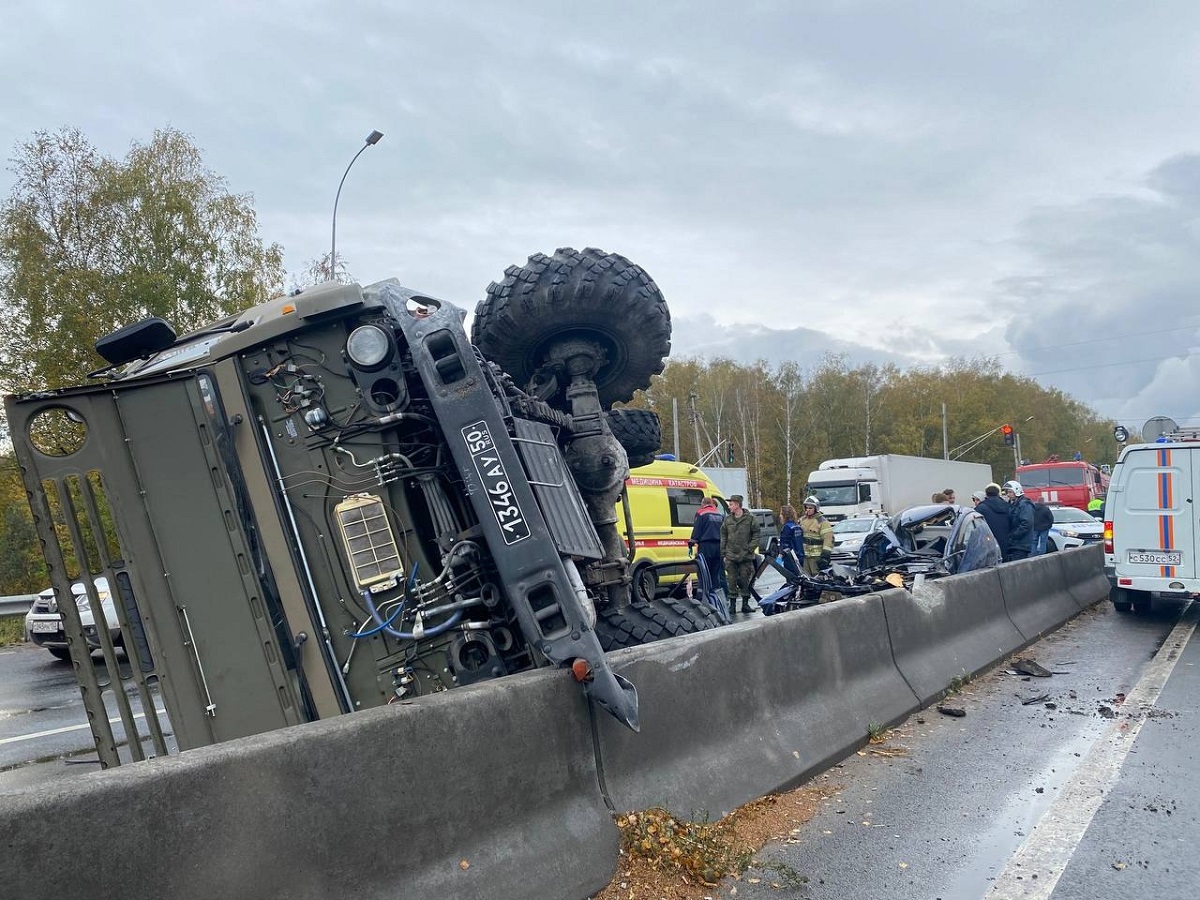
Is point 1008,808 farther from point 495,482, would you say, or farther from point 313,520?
point 313,520

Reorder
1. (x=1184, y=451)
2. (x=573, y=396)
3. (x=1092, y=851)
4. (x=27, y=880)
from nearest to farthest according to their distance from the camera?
(x=27, y=880)
(x=1092, y=851)
(x=573, y=396)
(x=1184, y=451)

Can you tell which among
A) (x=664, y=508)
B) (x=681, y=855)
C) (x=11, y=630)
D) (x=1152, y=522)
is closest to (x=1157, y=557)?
(x=1152, y=522)

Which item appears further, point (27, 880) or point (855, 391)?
point (855, 391)

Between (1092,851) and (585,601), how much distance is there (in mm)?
2274

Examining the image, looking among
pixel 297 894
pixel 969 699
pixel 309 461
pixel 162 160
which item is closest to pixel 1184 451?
pixel 969 699

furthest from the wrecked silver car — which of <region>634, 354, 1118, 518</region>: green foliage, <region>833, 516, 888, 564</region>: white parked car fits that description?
<region>634, 354, 1118, 518</region>: green foliage

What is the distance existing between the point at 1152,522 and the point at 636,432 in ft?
26.1

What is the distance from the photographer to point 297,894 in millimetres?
2508

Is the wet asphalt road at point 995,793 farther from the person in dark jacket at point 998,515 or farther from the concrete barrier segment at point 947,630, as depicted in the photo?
the person in dark jacket at point 998,515

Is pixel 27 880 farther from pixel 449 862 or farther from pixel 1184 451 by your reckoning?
pixel 1184 451

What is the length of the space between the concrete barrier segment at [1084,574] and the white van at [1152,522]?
0.57 m

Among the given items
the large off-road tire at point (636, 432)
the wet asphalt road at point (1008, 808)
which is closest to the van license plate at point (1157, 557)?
the wet asphalt road at point (1008, 808)

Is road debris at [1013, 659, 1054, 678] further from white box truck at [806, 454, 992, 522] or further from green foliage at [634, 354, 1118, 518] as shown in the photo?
green foliage at [634, 354, 1118, 518]

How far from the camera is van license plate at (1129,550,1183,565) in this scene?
11039mm
